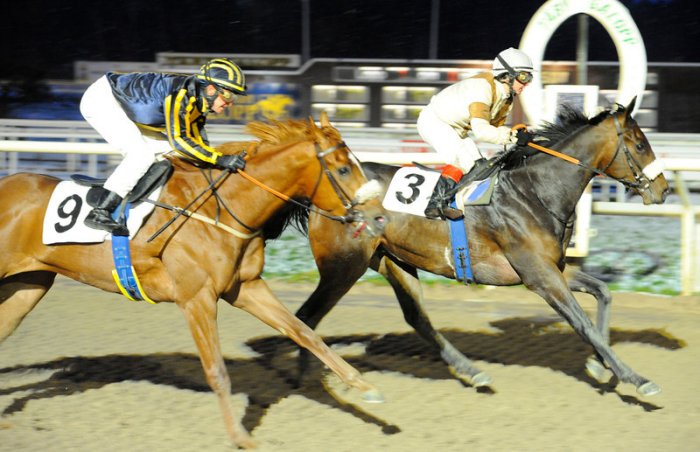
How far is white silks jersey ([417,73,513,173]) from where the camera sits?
504 centimetres

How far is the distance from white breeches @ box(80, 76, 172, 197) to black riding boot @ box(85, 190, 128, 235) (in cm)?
3

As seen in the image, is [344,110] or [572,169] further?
[344,110]

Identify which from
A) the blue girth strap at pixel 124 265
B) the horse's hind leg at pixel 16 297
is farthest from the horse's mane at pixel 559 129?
the horse's hind leg at pixel 16 297

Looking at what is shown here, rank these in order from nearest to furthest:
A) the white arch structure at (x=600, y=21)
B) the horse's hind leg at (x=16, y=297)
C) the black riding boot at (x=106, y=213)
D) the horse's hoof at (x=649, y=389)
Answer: the black riding boot at (x=106, y=213) → the horse's hoof at (x=649, y=389) → the horse's hind leg at (x=16, y=297) → the white arch structure at (x=600, y=21)

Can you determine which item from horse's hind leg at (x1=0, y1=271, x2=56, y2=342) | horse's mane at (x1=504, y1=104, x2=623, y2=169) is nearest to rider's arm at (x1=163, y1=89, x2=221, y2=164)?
horse's hind leg at (x1=0, y1=271, x2=56, y2=342)

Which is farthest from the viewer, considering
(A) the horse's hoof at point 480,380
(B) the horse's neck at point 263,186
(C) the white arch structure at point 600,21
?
(C) the white arch structure at point 600,21

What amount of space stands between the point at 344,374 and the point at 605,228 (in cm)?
641

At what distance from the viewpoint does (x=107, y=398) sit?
4.77m

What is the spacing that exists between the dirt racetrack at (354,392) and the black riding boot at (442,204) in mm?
918

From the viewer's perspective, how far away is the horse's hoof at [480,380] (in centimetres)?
494

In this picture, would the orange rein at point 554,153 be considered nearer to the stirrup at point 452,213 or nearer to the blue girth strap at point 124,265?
the stirrup at point 452,213

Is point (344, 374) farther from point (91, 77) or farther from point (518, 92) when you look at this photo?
point (91, 77)

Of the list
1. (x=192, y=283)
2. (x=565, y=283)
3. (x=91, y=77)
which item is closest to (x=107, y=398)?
(x=192, y=283)

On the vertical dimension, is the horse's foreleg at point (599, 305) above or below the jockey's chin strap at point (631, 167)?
below
